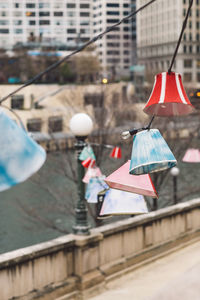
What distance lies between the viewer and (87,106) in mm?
24781

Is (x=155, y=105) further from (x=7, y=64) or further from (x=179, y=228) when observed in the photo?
(x=7, y=64)

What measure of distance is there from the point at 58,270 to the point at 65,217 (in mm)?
15768

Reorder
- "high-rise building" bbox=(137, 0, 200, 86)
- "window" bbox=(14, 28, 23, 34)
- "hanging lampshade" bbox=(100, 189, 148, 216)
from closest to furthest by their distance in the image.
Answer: "hanging lampshade" bbox=(100, 189, 148, 216) < "high-rise building" bbox=(137, 0, 200, 86) < "window" bbox=(14, 28, 23, 34)

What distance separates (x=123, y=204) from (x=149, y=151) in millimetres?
1349

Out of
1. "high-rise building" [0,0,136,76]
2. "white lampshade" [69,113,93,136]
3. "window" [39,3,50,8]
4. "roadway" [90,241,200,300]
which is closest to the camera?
"roadway" [90,241,200,300]

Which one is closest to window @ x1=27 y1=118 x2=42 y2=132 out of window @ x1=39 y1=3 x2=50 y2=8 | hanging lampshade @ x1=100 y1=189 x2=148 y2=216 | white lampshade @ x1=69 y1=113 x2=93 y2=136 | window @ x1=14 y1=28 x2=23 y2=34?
white lampshade @ x1=69 y1=113 x2=93 y2=136

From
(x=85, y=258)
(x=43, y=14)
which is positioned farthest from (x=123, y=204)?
(x=43, y=14)

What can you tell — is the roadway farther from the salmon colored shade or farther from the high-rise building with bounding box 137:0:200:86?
the high-rise building with bounding box 137:0:200:86

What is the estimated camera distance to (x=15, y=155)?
87.4 inches

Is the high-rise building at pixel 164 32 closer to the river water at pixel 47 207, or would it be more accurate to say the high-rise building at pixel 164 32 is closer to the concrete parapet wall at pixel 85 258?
the river water at pixel 47 207

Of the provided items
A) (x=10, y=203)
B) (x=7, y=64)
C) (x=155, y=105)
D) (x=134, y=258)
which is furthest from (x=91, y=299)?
(x=7, y=64)

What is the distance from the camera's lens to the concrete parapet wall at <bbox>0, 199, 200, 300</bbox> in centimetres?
838

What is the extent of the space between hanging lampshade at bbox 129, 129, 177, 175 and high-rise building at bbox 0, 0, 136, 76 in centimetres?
2320

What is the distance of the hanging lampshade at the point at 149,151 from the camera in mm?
3295
